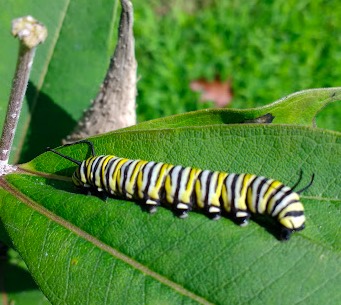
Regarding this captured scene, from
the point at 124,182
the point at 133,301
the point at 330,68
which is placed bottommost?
the point at 133,301

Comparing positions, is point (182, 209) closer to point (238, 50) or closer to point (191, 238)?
point (191, 238)

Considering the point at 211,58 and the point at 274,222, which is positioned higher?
the point at 211,58

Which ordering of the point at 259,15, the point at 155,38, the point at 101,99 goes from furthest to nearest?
the point at 259,15 < the point at 155,38 < the point at 101,99

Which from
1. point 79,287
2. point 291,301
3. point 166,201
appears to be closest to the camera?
point 291,301

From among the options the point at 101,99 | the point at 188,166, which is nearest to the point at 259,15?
the point at 101,99

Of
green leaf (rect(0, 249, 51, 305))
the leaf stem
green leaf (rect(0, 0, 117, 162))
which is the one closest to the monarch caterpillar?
the leaf stem

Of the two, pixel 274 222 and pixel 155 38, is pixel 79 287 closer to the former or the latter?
pixel 274 222
